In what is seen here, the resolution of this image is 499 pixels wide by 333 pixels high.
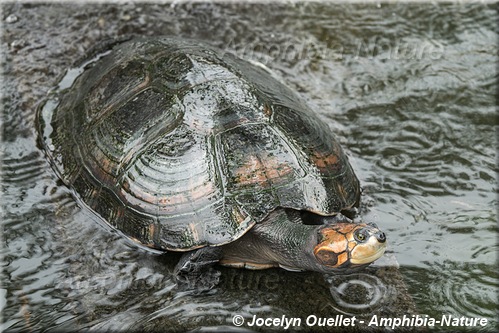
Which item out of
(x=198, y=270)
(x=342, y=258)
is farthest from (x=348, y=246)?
(x=198, y=270)

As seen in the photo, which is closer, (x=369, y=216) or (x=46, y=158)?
(x=369, y=216)

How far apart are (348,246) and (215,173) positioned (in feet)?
3.22

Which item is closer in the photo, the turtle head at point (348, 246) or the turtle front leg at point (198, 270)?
the turtle head at point (348, 246)

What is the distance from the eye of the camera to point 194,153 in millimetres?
3672

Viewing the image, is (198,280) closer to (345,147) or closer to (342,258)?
(342,258)

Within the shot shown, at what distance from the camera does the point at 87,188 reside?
13.3ft

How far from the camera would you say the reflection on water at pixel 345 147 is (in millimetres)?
3529

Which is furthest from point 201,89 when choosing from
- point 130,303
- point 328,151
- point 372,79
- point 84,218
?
point 372,79

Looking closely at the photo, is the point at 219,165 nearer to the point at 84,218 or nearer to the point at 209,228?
the point at 209,228

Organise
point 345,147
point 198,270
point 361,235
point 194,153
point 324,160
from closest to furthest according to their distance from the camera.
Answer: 1. point 361,235
2. point 198,270
3. point 194,153
4. point 324,160
5. point 345,147

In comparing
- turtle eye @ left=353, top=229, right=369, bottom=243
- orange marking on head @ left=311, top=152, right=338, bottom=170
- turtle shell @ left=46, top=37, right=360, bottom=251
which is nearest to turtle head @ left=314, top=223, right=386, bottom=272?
turtle eye @ left=353, top=229, right=369, bottom=243

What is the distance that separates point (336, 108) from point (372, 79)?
1.99 ft

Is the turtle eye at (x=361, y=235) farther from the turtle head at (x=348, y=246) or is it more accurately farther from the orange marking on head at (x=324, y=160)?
the orange marking on head at (x=324, y=160)

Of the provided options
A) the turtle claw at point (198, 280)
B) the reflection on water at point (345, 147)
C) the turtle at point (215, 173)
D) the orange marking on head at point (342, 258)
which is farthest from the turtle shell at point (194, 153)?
the orange marking on head at point (342, 258)
